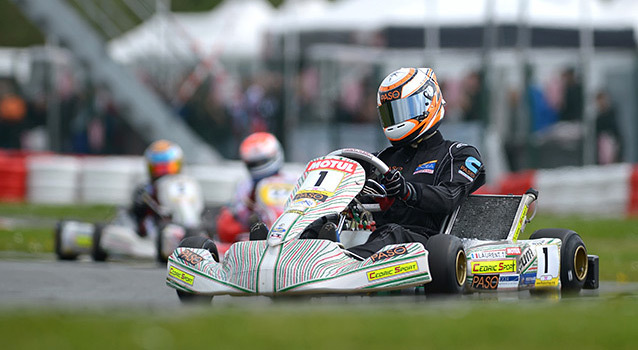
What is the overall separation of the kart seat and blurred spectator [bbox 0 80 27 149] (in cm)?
1549

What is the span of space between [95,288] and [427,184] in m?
2.14

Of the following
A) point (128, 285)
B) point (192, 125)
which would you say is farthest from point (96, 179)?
point (128, 285)

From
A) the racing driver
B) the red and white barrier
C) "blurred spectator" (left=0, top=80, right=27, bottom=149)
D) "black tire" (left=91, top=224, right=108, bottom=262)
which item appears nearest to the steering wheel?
the racing driver

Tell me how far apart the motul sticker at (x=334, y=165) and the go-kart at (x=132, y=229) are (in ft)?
14.7

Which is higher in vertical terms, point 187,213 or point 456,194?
point 456,194

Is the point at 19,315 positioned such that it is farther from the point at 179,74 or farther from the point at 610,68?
the point at 179,74

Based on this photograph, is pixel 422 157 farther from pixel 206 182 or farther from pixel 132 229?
pixel 206 182

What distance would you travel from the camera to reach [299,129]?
19.9 meters

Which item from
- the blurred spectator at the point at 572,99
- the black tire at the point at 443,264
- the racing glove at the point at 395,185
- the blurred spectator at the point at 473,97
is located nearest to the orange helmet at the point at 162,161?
the racing glove at the point at 395,185

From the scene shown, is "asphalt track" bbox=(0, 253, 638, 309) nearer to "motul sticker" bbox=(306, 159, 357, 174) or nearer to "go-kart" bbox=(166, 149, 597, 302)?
"go-kart" bbox=(166, 149, 597, 302)

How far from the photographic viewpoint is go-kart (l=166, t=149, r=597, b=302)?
627 cm

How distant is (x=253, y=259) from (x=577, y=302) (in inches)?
66.0

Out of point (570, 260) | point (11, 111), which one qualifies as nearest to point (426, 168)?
point (570, 260)

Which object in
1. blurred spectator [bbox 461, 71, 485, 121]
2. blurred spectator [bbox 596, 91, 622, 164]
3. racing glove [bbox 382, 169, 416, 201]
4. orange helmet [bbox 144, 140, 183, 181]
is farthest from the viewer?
blurred spectator [bbox 461, 71, 485, 121]
